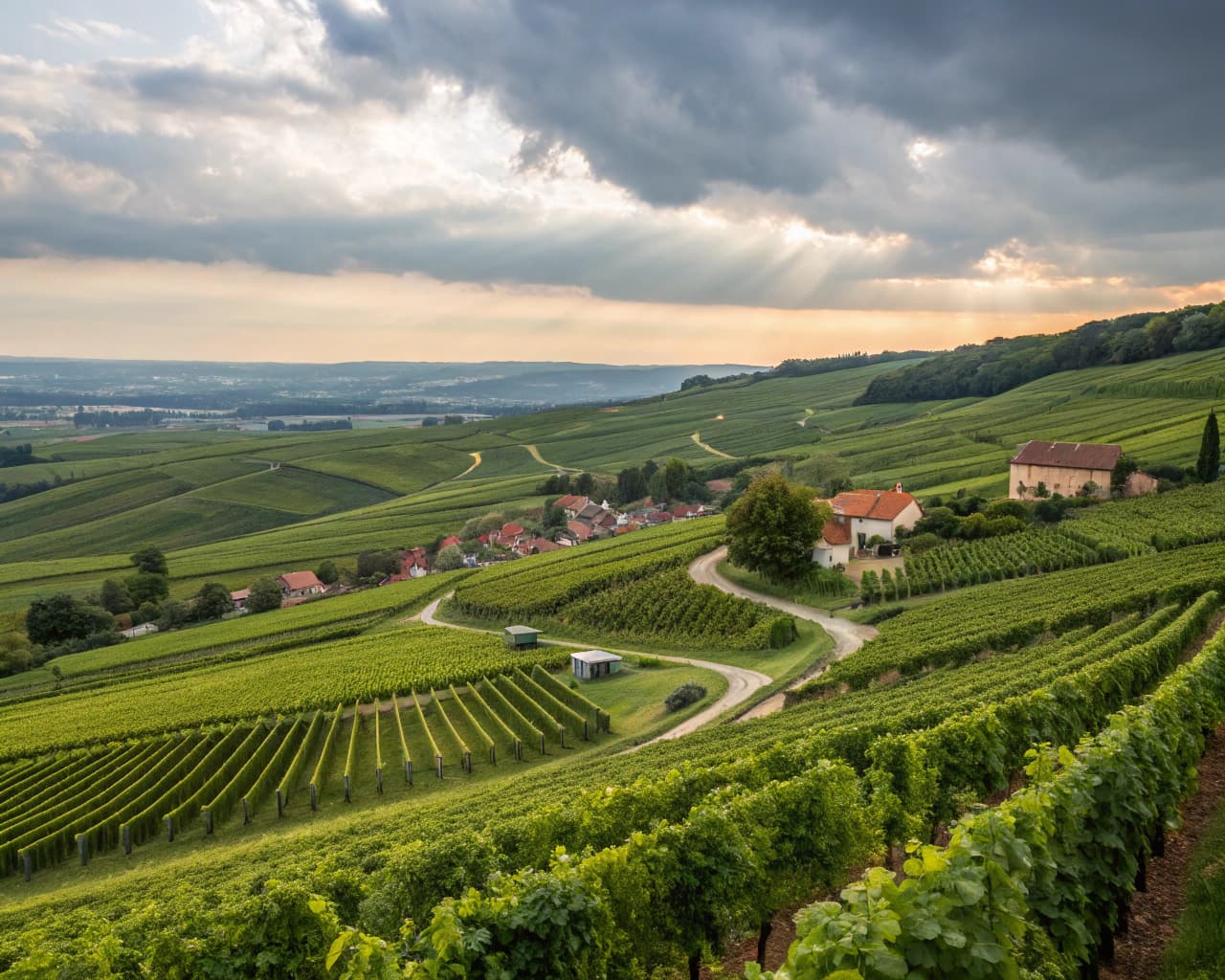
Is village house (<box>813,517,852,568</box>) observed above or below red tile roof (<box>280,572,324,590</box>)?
above

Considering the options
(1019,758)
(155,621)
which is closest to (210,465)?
(155,621)

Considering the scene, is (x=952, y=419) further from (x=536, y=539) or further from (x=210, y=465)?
(x=210, y=465)

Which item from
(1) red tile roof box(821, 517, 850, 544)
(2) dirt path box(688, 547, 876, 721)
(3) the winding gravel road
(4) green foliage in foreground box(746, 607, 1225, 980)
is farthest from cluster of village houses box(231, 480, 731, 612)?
(4) green foliage in foreground box(746, 607, 1225, 980)

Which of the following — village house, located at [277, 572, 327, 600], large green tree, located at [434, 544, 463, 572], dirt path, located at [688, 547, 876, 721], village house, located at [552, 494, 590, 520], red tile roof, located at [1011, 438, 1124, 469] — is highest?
red tile roof, located at [1011, 438, 1124, 469]

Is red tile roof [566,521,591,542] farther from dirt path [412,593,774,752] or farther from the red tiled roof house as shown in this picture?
dirt path [412,593,774,752]

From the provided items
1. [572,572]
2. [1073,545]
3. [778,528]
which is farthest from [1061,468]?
[572,572]

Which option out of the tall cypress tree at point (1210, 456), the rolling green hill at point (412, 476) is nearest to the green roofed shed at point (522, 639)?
the rolling green hill at point (412, 476)

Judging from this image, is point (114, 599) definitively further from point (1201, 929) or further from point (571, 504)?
point (1201, 929)
